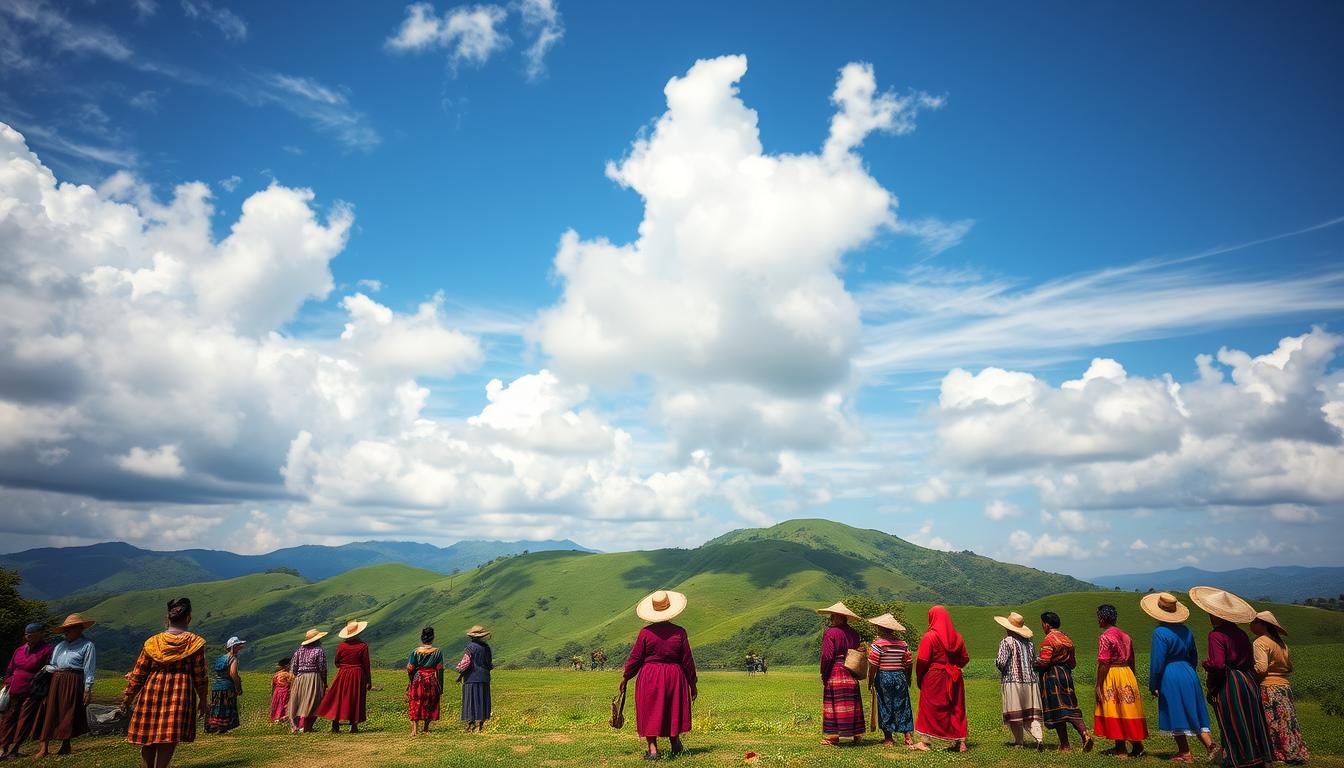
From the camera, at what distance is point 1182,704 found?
14750mm

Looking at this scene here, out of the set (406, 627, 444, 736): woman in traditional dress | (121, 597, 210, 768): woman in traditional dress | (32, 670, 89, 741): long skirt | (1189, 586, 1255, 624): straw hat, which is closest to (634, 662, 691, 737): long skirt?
(121, 597, 210, 768): woman in traditional dress

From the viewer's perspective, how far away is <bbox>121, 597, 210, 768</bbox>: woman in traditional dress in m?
13.2

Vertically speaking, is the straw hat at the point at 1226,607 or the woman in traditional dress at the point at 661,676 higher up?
the straw hat at the point at 1226,607

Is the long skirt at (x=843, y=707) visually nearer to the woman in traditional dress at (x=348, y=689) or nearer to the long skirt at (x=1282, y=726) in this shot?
the long skirt at (x=1282, y=726)

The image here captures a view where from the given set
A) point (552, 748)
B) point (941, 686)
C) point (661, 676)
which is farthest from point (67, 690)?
point (941, 686)

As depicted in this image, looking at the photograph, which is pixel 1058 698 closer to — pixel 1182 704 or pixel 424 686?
pixel 1182 704

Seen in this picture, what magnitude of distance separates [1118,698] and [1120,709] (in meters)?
0.23

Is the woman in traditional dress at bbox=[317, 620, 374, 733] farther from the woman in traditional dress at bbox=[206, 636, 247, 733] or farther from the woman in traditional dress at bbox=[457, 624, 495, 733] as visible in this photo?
the woman in traditional dress at bbox=[206, 636, 247, 733]

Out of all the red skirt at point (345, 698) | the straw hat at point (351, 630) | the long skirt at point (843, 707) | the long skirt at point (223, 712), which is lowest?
the long skirt at point (223, 712)

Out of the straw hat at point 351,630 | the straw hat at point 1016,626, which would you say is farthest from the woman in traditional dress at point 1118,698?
the straw hat at point 351,630

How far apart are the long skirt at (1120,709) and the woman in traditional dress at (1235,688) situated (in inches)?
56.3

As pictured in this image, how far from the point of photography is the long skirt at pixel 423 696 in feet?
69.6

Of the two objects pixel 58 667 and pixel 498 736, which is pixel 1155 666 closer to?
pixel 498 736

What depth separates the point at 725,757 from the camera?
14734 mm
